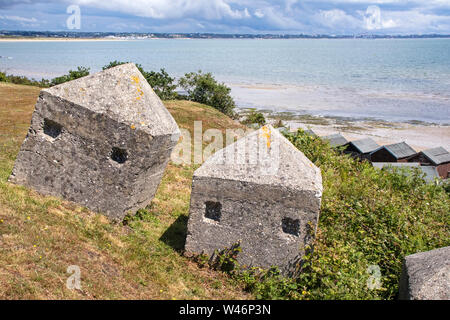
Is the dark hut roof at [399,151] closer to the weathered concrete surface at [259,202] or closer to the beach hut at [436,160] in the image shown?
the beach hut at [436,160]

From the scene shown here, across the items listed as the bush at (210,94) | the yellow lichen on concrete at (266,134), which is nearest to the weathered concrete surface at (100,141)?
the yellow lichen on concrete at (266,134)

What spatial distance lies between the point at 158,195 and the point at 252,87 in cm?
7133

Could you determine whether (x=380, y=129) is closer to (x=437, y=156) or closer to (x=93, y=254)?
(x=437, y=156)

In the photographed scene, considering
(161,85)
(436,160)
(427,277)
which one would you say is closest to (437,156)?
(436,160)

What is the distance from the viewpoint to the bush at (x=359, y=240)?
6.89m

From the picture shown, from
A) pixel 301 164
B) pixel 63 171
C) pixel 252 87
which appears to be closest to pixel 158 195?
pixel 63 171

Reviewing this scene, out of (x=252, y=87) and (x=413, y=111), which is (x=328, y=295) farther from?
(x=252, y=87)

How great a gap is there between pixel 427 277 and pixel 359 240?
2685 mm

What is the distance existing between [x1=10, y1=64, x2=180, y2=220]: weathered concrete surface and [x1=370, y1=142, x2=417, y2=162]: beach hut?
895 inches

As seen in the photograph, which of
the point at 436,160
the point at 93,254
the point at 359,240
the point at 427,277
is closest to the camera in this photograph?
the point at 427,277

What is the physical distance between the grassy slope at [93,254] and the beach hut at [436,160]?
74.9 feet

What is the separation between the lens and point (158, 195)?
445 inches

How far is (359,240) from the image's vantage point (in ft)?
27.8

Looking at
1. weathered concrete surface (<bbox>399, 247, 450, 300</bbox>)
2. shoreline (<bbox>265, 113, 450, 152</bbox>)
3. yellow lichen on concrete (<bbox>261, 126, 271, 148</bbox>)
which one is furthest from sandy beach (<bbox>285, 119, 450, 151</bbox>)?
weathered concrete surface (<bbox>399, 247, 450, 300</bbox>)
